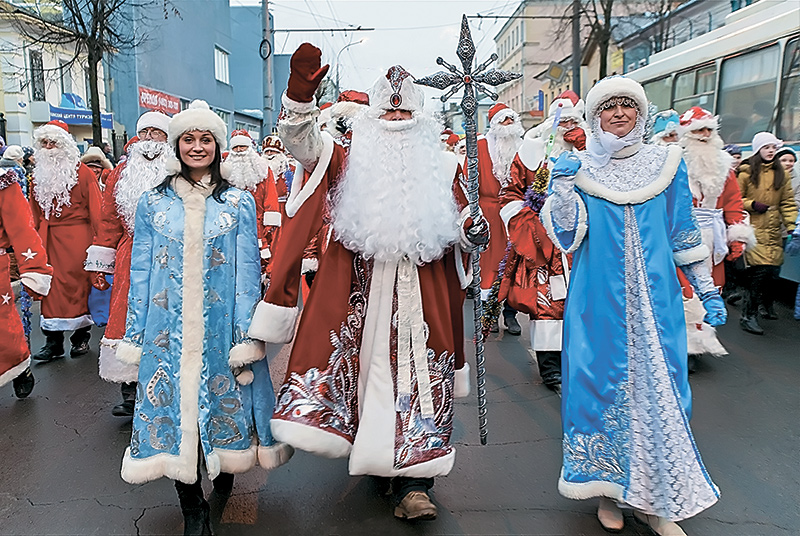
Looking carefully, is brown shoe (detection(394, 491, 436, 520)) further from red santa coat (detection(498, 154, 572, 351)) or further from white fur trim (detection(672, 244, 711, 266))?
red santa coat (detection(498, 154, 572, 351))

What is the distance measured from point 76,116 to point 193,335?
2490cm

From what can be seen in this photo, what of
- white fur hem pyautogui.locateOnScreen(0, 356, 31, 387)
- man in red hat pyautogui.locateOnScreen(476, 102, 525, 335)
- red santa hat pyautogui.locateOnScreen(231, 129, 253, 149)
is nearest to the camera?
white fur hem pyautogui.locateOnScreen(0, 356, 31, 387)

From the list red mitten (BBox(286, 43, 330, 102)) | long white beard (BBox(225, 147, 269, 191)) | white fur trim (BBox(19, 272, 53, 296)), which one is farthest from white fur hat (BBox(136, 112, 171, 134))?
long white beard (BBox(225, 147, 269, 191))

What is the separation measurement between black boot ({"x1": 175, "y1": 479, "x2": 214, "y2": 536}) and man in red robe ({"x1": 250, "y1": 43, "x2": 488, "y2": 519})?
49 centimetres

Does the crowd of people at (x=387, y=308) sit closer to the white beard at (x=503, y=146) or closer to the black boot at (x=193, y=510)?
the black boot at (x=193, y=510)

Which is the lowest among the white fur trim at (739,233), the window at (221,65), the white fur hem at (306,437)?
the white fur hem at (306,437)

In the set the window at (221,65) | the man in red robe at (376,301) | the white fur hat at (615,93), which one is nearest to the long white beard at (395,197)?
the man in red robe at (376,301)

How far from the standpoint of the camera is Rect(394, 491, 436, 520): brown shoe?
3.30 metres

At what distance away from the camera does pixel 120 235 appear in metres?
4.73

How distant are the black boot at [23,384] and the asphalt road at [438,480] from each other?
66 millimetres

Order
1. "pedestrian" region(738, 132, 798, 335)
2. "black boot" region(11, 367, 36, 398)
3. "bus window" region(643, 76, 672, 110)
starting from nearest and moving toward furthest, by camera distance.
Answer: "black boot" region(11, 367, 36, 398), "pedestrian" region(738, 132, 798, 335), "bus window" region(643, 76, 672, 110)

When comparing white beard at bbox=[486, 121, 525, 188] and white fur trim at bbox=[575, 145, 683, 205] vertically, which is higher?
white beard at bbox=[486, 121, 525, 188]

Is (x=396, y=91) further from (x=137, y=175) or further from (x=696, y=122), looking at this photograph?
(x=696, y=122)

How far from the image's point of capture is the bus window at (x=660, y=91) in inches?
453
